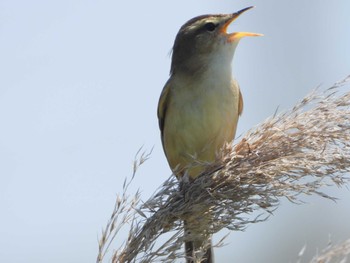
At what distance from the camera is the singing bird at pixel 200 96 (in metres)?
3.88

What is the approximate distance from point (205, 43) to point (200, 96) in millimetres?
330

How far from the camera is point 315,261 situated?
226cm

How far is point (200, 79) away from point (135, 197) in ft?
4.66

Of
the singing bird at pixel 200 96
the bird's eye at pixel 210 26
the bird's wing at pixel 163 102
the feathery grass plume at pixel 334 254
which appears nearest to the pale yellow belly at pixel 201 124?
the singing bird at pixel 200 96

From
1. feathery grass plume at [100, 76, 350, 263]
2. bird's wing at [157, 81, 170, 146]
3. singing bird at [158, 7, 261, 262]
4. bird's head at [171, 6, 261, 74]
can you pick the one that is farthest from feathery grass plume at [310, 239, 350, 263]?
bird's wing at [157, 81, 170, 146]

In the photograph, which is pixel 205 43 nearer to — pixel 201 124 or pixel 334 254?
pixel 201 124

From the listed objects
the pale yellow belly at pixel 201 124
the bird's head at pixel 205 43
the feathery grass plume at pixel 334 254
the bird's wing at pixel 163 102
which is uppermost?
the bird's head at pixel 205 43

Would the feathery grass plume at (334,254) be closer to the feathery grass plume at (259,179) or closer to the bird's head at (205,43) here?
the feathery grass plume at (259,179)

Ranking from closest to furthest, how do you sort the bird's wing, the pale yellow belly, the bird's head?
1. the pale yellow belly
2. the bird's head
3. the bird's wing

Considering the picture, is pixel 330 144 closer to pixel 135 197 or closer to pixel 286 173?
pixel 286 173

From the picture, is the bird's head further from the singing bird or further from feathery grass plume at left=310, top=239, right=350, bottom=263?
feathery grass plume at left=310, top=239, right=350, bottom=263

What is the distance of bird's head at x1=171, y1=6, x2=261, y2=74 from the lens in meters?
4.05

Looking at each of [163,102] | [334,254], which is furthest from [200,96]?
[334,254]

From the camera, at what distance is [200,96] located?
3930 millimetres
